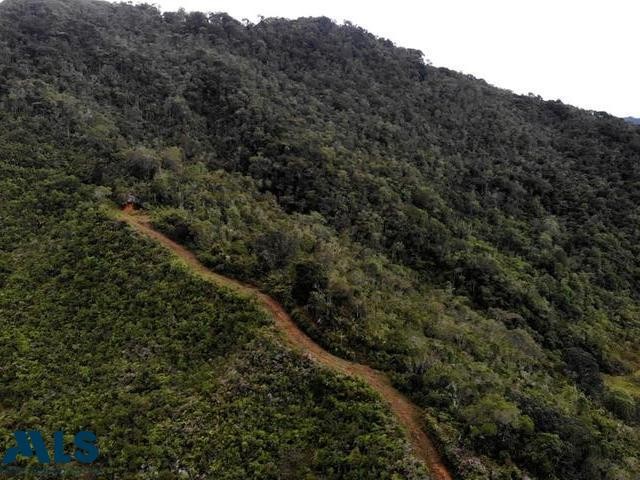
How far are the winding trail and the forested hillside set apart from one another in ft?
1.52

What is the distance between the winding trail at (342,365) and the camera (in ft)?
62.0

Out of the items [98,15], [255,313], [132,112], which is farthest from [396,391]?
[98,15]

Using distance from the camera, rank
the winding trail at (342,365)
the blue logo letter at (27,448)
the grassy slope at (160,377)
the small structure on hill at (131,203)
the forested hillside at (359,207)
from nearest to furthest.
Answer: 1. the winding trail at (342,365)
2. the grassy slope at (160,377)
3. the blue logo letter at (27,448)
4. the forested hillside at (359,207)
5. the small structure on hill at (131,203)

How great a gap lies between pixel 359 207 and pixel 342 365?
24.6 meters

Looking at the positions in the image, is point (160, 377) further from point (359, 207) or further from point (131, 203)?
point (359, 207)

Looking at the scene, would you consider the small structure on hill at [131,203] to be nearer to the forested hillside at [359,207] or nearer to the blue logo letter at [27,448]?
the forested hillside at [359,207]

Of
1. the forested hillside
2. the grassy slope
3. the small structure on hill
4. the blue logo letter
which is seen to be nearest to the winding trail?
the forested hillside

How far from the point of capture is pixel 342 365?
22469mm

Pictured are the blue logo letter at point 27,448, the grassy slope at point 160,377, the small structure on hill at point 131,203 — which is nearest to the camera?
the grassy slope at point 160,377

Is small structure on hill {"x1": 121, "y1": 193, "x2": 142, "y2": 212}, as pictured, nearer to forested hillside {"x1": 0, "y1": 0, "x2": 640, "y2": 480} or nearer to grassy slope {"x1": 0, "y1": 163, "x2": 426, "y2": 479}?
forested hillside {"x1": 0, "y1": 0, "x2": 640, "y2": 480}

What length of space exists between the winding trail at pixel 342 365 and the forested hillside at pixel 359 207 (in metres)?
0.46

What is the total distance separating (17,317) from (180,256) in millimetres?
7970

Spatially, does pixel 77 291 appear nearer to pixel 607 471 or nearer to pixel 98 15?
pixel 607 471

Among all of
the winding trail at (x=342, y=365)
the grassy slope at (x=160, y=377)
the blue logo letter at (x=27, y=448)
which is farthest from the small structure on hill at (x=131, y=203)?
the blue logo letter at (x=27, y=448)
